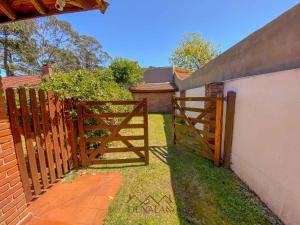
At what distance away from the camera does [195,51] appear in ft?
89.9

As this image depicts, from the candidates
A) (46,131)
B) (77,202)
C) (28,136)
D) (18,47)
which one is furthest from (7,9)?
(18,47)

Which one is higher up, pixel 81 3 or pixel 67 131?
pixel 81 3

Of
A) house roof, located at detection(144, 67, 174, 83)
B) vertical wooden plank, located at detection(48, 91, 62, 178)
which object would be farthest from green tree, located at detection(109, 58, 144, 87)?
vertical wooden plank, located at detection(48, 91, 62, 178)

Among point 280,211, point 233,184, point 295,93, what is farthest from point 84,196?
point 295,93

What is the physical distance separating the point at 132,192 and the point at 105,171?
4.02 ft

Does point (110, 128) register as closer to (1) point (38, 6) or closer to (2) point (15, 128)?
(2) point (15, 128)

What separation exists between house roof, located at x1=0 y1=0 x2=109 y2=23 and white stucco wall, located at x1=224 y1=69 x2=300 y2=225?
9.47ft

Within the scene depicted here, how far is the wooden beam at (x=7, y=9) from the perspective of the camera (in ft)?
6.30

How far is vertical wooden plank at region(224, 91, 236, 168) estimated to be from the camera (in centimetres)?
383

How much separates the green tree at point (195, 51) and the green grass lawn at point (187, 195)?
1043 inches

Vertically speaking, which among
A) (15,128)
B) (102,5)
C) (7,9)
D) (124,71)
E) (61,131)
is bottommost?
(61,131)

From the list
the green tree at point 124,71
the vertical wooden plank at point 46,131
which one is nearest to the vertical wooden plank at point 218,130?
the vertical wooden plank at point 46,131

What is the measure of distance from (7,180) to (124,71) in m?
14.8

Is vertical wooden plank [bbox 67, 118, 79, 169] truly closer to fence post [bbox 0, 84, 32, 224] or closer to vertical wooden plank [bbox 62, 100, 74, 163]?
vertical wooden plank [bbox 62, 100, 74, 163]
